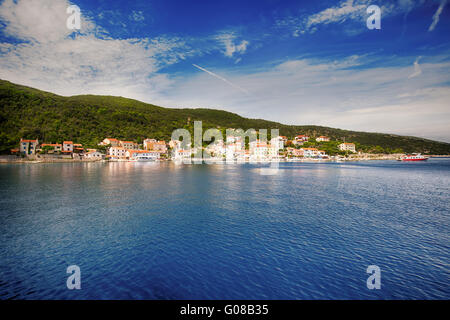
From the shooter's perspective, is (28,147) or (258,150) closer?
(28,147)

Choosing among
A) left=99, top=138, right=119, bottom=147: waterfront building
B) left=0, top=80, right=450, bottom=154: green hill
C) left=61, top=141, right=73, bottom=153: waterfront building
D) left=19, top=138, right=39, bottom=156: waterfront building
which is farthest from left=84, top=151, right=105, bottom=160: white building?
left=19, top=138, right=39, bottom=156: waterfront building

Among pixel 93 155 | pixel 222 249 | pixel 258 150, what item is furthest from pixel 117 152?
pixel 222 249

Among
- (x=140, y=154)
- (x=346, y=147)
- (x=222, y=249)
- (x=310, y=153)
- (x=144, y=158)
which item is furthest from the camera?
(x=346, y=147)

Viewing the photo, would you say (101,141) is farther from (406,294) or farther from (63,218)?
(406,294)

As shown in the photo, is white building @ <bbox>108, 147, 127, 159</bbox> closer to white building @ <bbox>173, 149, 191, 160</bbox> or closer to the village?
the village

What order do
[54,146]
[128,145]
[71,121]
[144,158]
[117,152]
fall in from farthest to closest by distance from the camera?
[128,145] → [71,121] → [144,158] → [117,152] → [54,146]

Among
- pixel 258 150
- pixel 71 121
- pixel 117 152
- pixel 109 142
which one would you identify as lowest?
pixel 117 152

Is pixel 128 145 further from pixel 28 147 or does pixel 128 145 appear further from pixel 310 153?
pixel 310 153

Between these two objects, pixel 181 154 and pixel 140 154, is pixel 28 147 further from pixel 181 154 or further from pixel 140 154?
pixel 181 154

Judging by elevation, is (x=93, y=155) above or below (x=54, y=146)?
below
